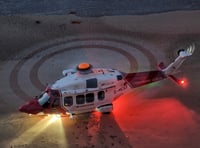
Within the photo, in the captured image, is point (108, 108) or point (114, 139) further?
point (108, 108)

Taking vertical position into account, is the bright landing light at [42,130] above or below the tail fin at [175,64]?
below

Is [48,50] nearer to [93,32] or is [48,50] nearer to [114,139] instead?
[93,32]

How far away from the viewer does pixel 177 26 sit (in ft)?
89.0

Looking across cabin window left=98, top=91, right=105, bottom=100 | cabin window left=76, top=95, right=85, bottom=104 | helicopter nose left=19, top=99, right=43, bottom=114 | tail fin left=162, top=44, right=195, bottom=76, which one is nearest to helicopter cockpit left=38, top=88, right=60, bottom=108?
helicopter nose left=19, top=99, right=43, bottom=114

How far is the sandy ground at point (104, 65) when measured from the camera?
18344 mm

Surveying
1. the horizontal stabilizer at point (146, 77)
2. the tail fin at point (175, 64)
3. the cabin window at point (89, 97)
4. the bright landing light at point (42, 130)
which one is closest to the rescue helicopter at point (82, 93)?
the cabin window at point (89, 97)

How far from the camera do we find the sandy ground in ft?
60.2

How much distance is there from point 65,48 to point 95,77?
7710 mm

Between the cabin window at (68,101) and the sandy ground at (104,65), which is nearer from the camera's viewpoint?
the sandy ground at (104,65)

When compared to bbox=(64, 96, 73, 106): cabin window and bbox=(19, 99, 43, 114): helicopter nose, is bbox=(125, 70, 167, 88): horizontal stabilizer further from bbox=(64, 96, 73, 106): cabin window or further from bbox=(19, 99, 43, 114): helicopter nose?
bbox=(19, 99, 43, 114): helicopter nose

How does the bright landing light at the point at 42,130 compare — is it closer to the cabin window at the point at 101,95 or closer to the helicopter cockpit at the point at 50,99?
the helicopter cockpit at the point at 50,99

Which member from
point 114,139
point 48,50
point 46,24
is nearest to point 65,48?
point 48,50

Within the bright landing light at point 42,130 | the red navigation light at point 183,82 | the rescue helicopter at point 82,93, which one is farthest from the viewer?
the red navigation light at point 183,82

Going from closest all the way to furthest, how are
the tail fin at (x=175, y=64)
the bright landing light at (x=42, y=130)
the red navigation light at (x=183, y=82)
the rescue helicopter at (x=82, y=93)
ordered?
the bright landing light at (x=42, y=130)
the rescue helicopter at (x=82, y=93)
the tail fin at (x=175, y=64)
the red navigation light at (x=183, y=82)
